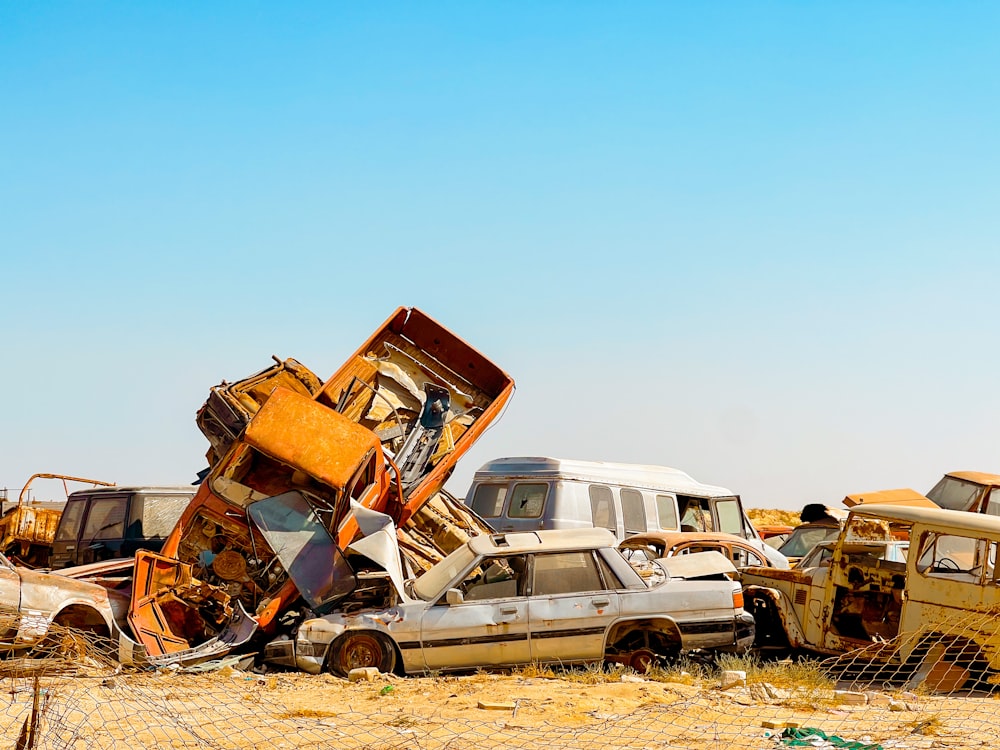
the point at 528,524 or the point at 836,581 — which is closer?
the point at 836,581

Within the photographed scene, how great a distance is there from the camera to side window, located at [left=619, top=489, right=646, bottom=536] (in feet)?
57.1

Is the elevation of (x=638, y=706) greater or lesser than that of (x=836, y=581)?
lesser

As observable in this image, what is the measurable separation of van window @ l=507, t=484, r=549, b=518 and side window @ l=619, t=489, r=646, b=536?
1428 millimetres

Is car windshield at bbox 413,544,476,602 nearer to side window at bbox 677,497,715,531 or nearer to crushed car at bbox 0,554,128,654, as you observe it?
crushed car at bbox 0,554,128,654

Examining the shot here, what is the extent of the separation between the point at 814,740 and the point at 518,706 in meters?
2.31

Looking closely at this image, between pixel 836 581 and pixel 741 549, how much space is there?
3.82 metres

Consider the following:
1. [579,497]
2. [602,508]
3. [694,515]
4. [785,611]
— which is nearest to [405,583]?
[785,611]

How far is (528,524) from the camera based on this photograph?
16.7 m

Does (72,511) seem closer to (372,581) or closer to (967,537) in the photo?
(372,581)

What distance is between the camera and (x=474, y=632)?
34.0ft

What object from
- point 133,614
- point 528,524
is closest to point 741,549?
point 528,524

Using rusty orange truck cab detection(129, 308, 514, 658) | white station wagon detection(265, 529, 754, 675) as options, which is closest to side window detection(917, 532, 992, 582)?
white station wagon detection(265, 529, 754, 675)

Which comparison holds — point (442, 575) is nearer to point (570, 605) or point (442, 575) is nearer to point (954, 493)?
point (570, 605)

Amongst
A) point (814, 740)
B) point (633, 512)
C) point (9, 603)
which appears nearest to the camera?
point (814, 740)
